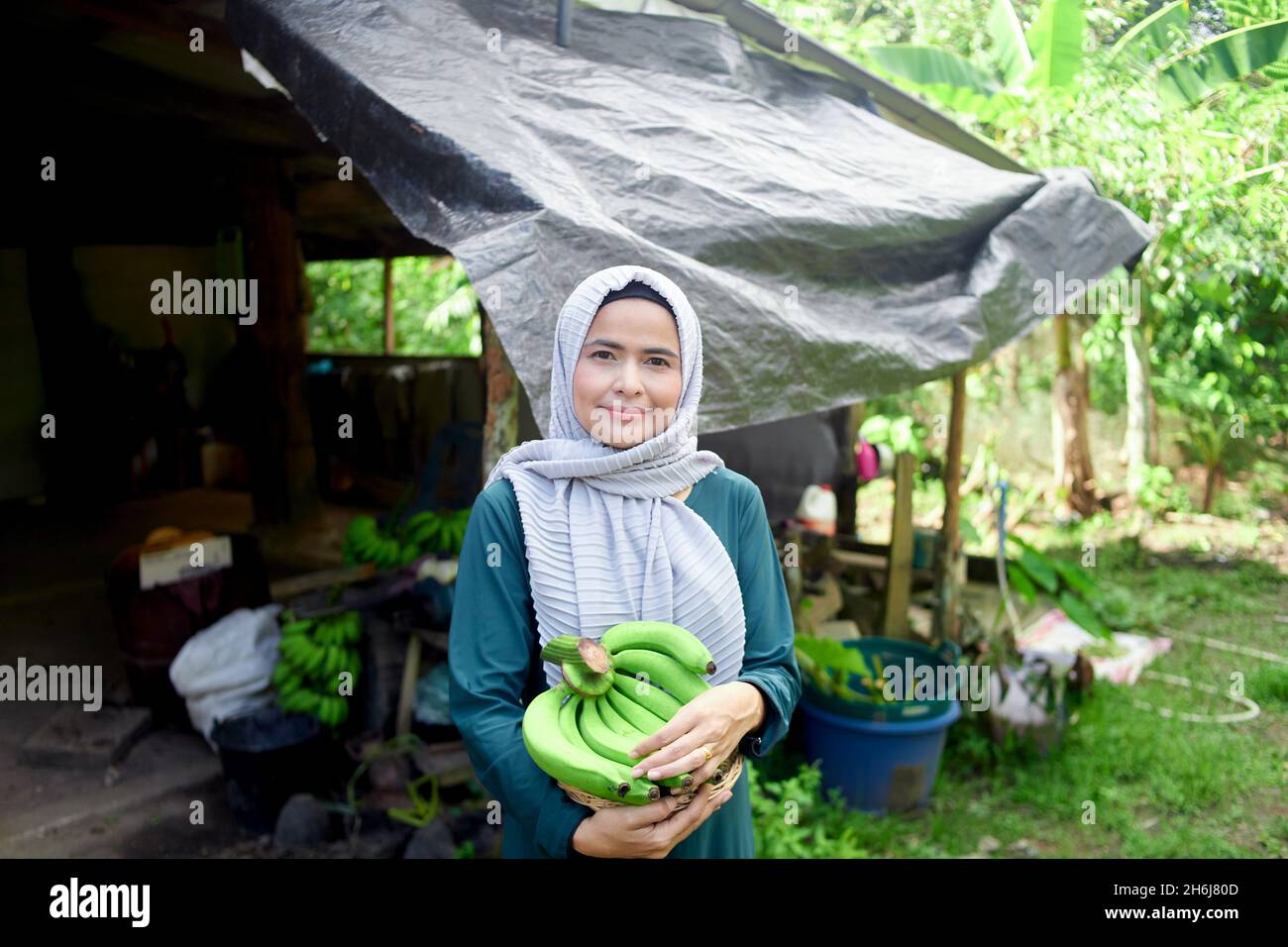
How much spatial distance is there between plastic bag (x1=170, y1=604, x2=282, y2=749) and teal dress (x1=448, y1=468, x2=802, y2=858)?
304 centimetres

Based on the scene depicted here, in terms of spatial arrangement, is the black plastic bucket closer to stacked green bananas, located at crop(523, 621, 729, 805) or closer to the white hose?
stacked green bananas, located at crop(523, 621, 729, 805)

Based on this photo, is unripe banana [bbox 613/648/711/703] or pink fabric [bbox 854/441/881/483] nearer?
unripe banana [bbox 613/648/711/703]

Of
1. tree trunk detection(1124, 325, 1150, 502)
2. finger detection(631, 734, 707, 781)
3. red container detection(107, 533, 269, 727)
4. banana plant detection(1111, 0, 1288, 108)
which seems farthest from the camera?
tree trunk detection(1124, 325, 1150, 502)

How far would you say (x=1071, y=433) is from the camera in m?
10.2

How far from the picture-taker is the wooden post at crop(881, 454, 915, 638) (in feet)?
18.4

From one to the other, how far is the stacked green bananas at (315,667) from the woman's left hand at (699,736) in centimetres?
322

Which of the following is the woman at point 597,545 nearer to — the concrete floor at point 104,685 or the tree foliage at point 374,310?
the concrete floor at point 104,685

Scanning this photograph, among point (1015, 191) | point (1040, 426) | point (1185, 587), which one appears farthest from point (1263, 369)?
point (1015, 191)

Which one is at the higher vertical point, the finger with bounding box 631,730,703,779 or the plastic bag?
the finger with bounding box 631,730,703,779

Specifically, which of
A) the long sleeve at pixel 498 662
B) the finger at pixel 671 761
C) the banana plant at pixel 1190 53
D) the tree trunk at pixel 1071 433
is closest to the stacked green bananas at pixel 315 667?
the long sleeve at pixel 498 662

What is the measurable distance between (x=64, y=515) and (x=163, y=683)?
4742 mm

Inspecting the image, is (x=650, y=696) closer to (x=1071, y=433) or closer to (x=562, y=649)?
(x=562, y=649)

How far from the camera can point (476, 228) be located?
9.04ft

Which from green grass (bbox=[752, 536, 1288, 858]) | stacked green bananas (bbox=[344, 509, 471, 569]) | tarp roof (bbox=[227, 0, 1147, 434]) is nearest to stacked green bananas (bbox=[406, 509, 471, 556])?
stacked green bananas (bbox=[344, 509, 471, 569])
